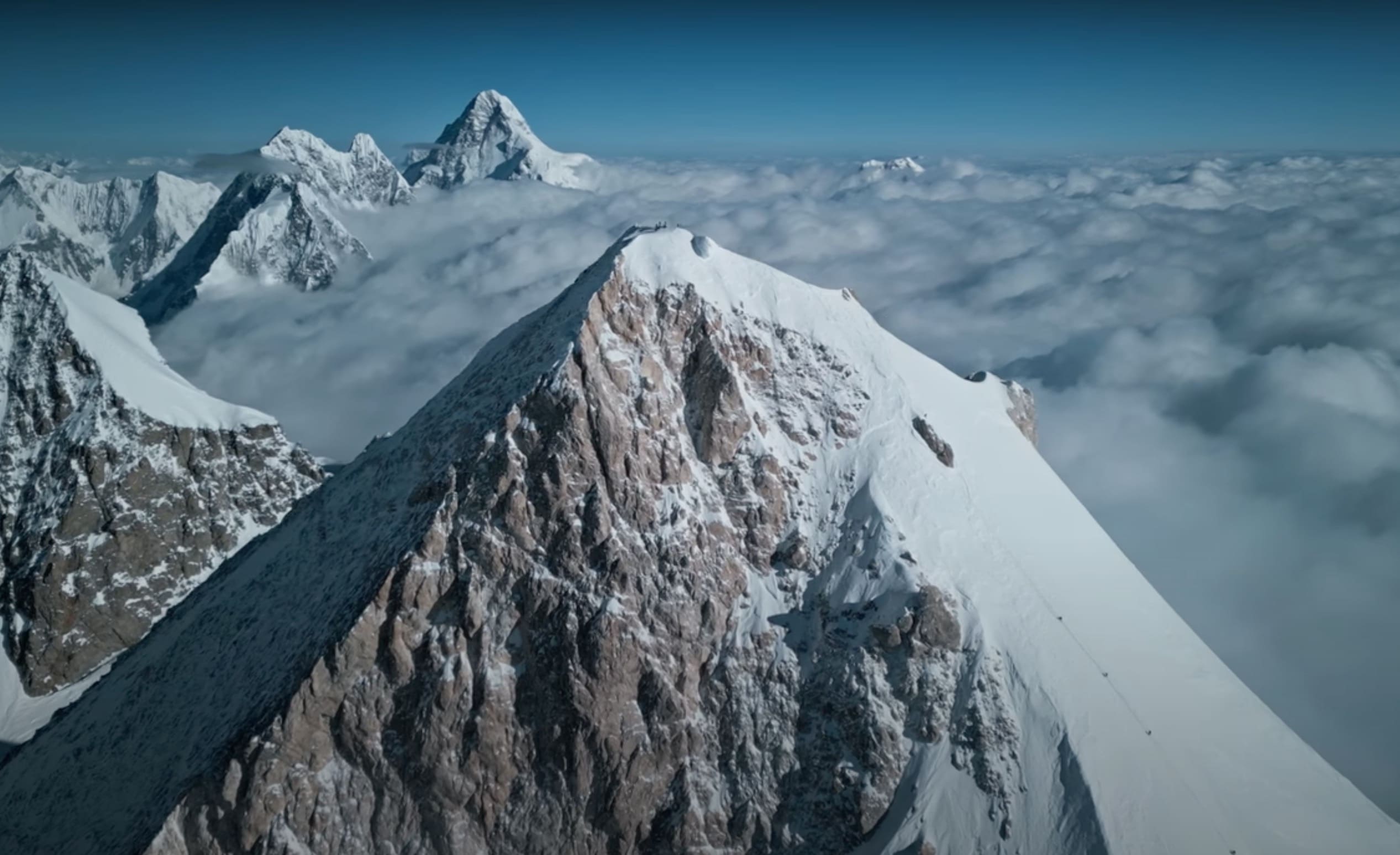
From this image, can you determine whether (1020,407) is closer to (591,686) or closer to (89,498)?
(591,686)

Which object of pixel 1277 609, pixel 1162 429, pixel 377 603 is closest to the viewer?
pixel 377 603

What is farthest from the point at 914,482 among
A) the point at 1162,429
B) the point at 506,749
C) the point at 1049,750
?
the point at 1162,429

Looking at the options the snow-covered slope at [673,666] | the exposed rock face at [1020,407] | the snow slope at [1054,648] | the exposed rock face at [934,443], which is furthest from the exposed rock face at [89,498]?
the exposed rock face at [1020,407]

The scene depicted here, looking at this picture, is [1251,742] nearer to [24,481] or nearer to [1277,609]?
[1277,609]

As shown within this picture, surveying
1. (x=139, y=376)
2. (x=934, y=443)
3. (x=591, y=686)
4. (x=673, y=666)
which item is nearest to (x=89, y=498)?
(x=139, y=376)

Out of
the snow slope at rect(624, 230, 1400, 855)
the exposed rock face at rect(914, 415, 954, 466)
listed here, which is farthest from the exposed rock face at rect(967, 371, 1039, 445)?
the exposed rock face at rect(914, 415, 954, 466)

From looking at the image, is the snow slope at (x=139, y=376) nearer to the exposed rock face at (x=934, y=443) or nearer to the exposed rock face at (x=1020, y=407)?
the exposed rock face at (x=934, y=443)

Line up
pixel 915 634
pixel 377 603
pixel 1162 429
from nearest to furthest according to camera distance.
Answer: pixel 377 603, pixel 915 634, pixel 1162 429
